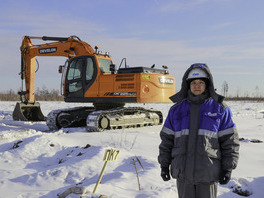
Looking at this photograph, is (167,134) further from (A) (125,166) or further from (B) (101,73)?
(B) (101,73)

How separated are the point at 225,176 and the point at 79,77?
28.8ft

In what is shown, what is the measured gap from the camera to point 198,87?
3021mm

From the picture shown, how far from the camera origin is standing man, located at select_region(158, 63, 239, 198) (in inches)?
107

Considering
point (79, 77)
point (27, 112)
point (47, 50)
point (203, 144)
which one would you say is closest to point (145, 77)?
point (79, 77)

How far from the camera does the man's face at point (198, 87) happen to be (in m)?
3.02

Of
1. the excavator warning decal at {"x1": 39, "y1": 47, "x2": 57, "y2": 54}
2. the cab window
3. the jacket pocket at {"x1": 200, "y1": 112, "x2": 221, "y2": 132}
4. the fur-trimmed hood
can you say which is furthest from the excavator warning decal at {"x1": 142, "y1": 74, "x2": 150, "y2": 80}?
the jacket pocket at {"x1": 200, "y1": 112, "x2": 221, "y2": 132}

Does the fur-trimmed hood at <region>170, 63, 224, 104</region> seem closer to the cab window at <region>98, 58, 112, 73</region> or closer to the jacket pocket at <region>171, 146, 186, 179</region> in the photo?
the jacket pocket at <region>171, 146, 186, 179</region>

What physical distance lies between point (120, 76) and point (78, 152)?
14.5 ft

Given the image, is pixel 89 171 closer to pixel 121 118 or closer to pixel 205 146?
pixel 205 146

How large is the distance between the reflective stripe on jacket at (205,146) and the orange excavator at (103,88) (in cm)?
681

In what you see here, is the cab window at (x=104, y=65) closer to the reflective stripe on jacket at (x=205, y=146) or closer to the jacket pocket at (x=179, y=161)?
the reflective stripe on jacket at (x=205, y=146)

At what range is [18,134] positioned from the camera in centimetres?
920

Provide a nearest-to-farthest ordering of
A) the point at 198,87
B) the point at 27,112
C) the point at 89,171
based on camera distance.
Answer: the point at 198,87 < the point at 89,171 < the point at 27,112

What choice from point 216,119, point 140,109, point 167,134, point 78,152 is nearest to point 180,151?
point 167,134
